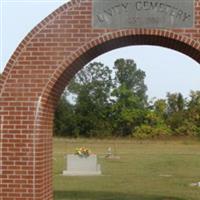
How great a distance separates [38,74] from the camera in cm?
989

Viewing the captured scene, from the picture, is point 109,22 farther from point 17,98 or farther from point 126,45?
point 17,98

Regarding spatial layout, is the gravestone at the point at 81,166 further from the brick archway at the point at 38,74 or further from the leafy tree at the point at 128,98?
the leafy tree at the point at 128,98

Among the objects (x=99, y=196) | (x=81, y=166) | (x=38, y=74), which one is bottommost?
(x=99, y=196)

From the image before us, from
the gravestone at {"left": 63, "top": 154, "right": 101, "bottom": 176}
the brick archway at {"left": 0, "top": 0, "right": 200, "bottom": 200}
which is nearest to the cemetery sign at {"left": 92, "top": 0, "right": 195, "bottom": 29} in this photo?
the brick archway at {"left": 0, "top": 0, "right": 200, "bottom": 200}

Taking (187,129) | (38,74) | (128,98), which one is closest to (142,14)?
(38,74)

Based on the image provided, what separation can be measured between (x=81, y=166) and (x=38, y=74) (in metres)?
14.7

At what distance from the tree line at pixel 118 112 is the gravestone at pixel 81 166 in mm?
56213

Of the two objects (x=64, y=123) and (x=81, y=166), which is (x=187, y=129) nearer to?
(x=64, y=123)

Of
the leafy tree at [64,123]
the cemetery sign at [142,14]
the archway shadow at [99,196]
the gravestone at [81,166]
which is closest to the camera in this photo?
the cemetery sign at [142,14]

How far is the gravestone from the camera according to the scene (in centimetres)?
2391

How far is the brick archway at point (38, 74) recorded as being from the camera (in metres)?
9.73

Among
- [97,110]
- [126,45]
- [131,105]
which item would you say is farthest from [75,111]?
[126,45]

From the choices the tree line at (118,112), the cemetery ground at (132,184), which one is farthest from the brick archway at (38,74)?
the tree line at (118,112)

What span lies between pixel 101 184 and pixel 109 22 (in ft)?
36.9
